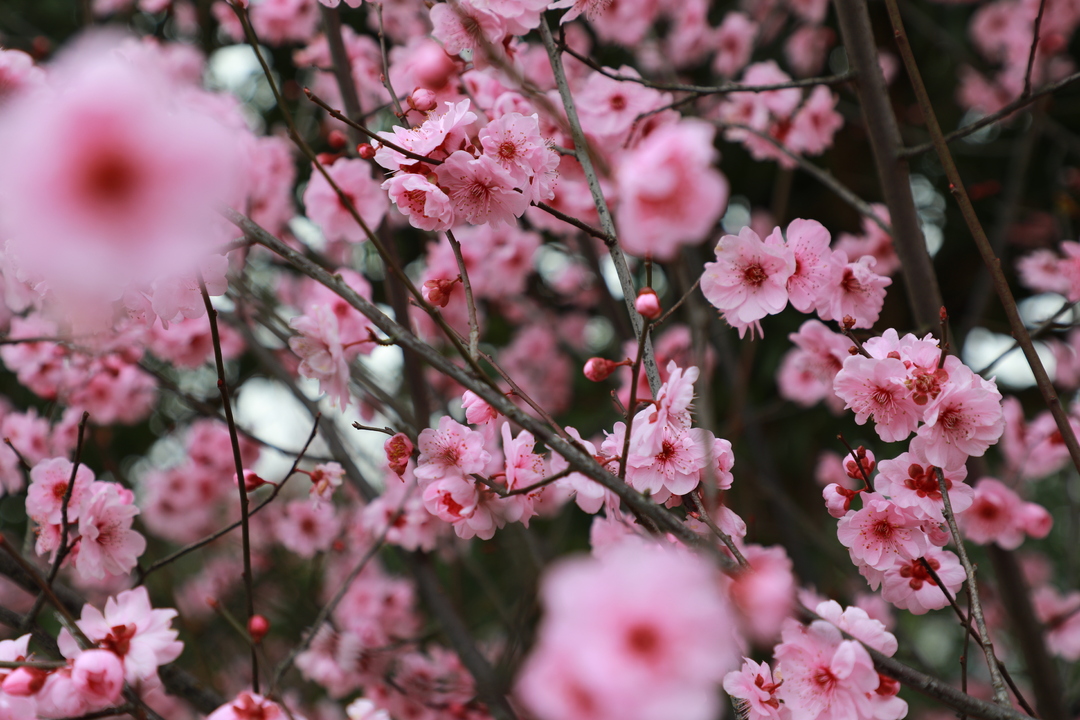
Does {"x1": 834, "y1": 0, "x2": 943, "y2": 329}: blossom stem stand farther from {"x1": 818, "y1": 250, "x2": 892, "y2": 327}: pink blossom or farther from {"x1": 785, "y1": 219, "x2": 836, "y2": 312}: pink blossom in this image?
{"x1": 785, "y1": 219, "x2": 836, "y2": 312}: pink blossom

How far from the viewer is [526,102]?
160 centimetres

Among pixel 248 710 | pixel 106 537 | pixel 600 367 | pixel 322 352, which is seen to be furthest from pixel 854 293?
pixel 106 537

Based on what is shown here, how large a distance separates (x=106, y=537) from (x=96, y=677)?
431 millimetres

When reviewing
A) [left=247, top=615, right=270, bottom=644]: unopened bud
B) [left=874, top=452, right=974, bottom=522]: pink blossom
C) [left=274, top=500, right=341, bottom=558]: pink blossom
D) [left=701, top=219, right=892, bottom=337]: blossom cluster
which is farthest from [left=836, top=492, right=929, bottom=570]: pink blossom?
[left=274, top=500, right=341, bottom=558]: pink blossom

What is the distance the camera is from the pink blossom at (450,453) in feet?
3.83

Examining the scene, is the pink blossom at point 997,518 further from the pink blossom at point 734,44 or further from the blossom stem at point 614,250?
the pink blossom at point 734,44

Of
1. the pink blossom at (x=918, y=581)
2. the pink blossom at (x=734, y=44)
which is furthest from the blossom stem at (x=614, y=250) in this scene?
the pink blossom at (x=734, y=44)

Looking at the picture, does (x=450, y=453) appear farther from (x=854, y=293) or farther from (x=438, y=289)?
(x=854, y=293)

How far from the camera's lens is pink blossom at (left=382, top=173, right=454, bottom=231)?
1.13 meters

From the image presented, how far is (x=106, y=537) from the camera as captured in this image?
4.50ft

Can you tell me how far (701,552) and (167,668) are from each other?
3.47ft

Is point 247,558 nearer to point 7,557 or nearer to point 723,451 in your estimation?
point 7,557

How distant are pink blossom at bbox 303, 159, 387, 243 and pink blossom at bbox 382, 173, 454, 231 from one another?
833 mm

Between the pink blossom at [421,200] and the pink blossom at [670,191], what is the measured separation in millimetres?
524
